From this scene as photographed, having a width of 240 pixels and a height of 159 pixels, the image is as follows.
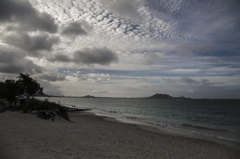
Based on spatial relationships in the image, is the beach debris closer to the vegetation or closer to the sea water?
the vegetation

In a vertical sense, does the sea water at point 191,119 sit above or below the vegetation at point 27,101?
below

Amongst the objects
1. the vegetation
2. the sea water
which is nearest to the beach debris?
the vegetation

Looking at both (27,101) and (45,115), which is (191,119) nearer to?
(45,115)

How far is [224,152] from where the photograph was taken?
453 inches

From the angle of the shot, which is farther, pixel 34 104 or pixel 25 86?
pixel 25 86

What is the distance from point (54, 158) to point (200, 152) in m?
10.5

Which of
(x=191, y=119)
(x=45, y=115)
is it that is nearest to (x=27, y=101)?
(x=45, y=115)

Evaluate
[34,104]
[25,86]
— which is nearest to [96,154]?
[34,104]

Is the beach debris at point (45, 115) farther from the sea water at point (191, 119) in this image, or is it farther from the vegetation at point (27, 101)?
the sea water at point (191, 119)

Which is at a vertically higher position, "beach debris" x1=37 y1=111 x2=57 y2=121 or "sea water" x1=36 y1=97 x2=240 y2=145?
"beach debris" x1=37 y1=111 x2=57 y2=121

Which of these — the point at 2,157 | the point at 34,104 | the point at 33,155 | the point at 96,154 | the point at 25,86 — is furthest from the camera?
the point at 25,86

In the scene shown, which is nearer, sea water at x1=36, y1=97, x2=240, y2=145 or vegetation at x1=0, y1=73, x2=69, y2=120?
vegetation at x1=0, y1=73, x2=69, y2=120

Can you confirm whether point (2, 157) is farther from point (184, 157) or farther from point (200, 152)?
point (200, 152)

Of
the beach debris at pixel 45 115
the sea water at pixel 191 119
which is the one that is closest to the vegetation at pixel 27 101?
the beach debris at pixel 45 115
